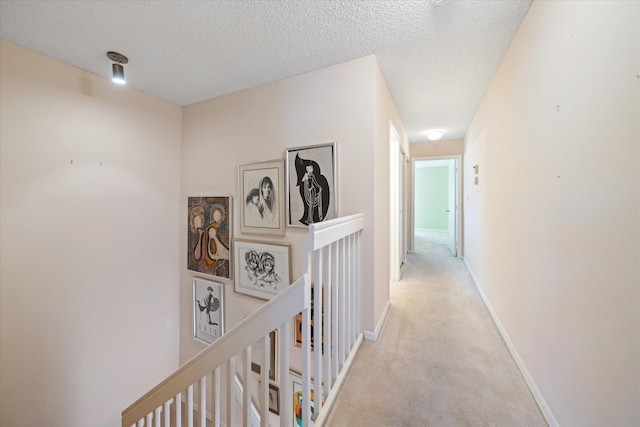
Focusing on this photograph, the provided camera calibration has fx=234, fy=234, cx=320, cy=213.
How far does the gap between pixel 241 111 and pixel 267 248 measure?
4.82ft

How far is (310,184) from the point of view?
2047mm

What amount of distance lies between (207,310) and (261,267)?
3.20ft

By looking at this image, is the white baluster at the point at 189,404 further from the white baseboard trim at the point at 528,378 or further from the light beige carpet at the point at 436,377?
the white baseboard trim at the point at 528,378

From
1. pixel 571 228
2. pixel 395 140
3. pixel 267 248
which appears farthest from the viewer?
pixel 395 140

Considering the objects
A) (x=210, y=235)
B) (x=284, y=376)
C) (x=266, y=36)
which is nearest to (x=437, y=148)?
(x=266, y=36)

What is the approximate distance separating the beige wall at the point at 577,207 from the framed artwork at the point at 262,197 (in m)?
1.81

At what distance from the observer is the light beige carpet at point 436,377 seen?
1.14 meters

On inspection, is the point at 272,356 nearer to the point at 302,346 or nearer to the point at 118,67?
the point at 302,346

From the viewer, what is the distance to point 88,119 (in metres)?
2.13

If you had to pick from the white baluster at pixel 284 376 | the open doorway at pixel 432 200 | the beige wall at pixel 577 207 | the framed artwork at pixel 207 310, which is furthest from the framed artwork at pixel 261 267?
the open doorway at pixel 432 200

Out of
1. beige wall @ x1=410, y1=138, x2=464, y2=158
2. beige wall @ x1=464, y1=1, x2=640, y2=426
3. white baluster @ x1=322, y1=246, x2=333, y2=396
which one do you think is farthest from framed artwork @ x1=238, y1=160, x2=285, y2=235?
beige wall @ x1=410, y1=138, x2=464, y2=158

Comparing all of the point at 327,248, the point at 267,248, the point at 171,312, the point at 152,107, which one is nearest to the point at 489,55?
the point at 327,248

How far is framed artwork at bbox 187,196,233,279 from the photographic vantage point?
2637 millimetres

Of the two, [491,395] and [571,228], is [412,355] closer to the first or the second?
[491,395]
